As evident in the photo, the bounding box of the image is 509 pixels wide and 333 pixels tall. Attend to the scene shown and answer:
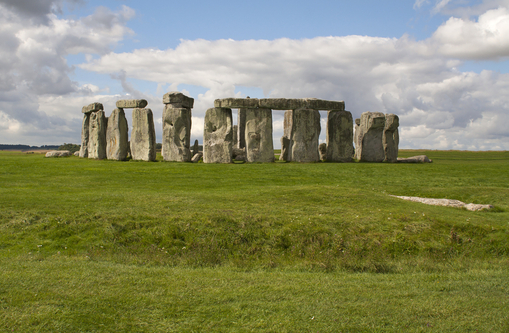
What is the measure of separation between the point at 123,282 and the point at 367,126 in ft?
79.0

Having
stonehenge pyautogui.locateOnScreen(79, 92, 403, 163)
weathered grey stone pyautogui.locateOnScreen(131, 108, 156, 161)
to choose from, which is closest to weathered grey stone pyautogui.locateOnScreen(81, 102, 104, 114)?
stonehenge pyautogui.locateOnScreen(79, 92, 403, 163)

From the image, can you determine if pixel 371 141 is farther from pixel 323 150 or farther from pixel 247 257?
pixel 247 257

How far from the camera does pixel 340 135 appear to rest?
92.5ft

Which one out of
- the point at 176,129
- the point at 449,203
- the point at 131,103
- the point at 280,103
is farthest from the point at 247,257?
the point at 131,103

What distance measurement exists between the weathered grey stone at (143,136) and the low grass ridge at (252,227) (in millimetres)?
10585

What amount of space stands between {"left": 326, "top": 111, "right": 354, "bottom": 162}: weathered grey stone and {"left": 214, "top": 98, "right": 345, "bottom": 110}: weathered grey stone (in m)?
0.70

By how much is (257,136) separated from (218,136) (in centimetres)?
252

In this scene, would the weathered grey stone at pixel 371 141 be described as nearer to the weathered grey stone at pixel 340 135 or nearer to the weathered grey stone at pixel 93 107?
the weathered grey stone at pixel 340 135

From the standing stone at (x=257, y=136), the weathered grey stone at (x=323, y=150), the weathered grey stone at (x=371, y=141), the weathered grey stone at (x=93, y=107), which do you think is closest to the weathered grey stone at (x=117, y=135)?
the weathered grey stone at (x=93, y=107)

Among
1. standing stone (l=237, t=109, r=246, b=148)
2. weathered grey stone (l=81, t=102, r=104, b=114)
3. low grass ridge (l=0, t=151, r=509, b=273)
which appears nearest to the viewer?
low grass ridge (l=0, t=151, r=509, b=273)

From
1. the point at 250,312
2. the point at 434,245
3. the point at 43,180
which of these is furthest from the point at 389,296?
the point at 43,180

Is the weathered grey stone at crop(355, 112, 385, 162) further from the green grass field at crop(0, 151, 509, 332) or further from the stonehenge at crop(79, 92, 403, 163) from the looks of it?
the green grass field at crop(0, 151, 509, 332)

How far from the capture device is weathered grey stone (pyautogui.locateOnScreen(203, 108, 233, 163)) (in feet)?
84.9

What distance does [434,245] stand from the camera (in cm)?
1031
